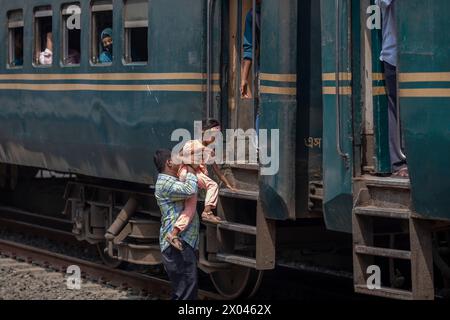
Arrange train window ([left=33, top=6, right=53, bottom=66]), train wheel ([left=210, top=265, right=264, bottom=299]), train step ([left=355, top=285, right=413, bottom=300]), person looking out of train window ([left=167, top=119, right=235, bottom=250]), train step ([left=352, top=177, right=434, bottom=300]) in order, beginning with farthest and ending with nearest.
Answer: train window ([left=33, top=6, right=53, bottom=66]), train wheel ([left=210, top=265, right=264, bottom=299]), person looking out of train window ([left=167, top=119, right=235, bottom=250]), train step ([left=355, top=285, right=413, bottom=300]), train step ([left=352, top=177, right=434, bottom=300])

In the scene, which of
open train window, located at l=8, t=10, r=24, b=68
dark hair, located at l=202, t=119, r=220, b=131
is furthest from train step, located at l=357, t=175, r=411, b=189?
open train window, located at l=8, t=10, r=24, b=68

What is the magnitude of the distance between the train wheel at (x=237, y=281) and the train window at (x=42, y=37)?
3.70 meters

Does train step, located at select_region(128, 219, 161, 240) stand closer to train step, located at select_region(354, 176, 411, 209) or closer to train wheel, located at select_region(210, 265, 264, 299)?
train wheel, located at select_region(210, 265, 264, 299)

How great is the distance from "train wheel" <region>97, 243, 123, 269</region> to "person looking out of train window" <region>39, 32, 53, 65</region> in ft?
7.60

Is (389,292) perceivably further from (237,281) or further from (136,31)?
(136,31)

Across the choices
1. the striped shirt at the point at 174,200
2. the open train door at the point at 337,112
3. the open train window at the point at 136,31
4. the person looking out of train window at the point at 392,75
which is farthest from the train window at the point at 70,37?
the person looking out of train window at the point at 392,75

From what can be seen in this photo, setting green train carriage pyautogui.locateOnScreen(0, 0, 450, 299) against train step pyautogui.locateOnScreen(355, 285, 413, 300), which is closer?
train step pyautogui.locateOnScreen(355, 285, 413, 300)

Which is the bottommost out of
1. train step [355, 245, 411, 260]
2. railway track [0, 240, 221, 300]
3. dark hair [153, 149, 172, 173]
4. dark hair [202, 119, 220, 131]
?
railway track [0, 240, 221, 300]

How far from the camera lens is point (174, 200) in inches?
368

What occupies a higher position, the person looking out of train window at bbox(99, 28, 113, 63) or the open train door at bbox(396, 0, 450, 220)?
the person looking out of train window at bbox(99, 28, 113, 63)

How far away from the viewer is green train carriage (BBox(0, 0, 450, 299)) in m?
8.27

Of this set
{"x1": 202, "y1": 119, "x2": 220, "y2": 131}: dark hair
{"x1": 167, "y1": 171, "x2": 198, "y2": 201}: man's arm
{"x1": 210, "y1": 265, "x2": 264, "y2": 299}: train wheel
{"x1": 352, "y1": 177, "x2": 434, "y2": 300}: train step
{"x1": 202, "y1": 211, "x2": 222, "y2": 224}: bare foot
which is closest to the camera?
{"x1": 352, "y1": 177, "x2": 434, "y2": 300}: train step

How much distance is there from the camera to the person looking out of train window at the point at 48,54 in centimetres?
1335
